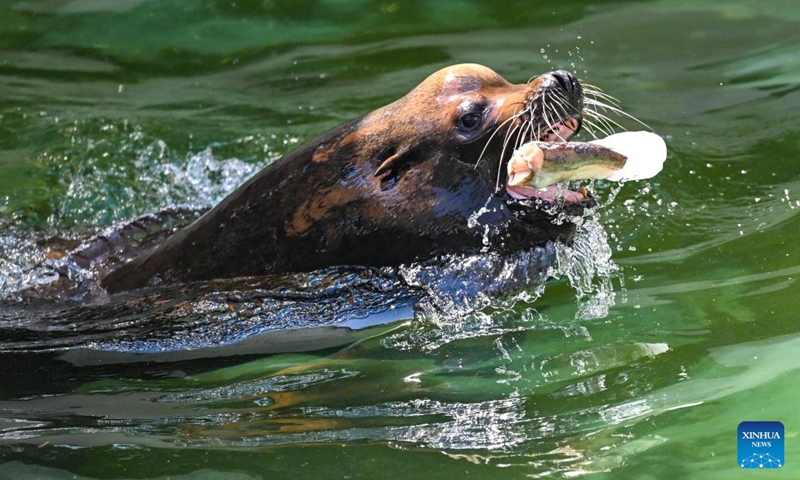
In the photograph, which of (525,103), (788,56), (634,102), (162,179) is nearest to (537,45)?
(634,102)

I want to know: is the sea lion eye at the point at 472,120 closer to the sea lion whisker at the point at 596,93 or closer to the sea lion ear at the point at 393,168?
the sea lion ear at the point at 393,168

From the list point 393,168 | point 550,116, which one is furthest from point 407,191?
point 550,116

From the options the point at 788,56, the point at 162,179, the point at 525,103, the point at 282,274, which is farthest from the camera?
the point at 788,56

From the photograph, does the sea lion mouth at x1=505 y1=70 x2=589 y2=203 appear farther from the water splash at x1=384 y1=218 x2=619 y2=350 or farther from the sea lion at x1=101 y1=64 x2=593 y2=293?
the water splash at x1=384 y1=218 x2=619 y2=350

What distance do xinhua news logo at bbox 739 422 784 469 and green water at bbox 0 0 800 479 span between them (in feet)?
0.11

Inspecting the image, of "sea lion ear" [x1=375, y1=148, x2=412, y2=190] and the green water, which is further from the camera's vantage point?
→ "sea lion ear" [x1=375, y1=148, x2=412, y2=190]

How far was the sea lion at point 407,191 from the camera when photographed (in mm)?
4379

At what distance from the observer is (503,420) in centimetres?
354

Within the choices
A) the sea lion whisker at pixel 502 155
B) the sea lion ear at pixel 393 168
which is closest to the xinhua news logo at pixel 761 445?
the sea lion whisker at pixel 502 155

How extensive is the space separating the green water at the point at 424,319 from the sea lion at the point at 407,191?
36 cm

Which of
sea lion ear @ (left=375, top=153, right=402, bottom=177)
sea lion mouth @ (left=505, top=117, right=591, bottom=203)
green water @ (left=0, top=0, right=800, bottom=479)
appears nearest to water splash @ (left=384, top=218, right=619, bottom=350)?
green water @ (left=0, top=0, right=800, bottom=479)

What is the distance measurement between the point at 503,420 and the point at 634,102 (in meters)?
3.82

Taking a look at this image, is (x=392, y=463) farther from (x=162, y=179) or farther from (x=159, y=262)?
(x=162, y=179)

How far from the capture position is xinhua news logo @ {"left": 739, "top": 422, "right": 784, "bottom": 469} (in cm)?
318
